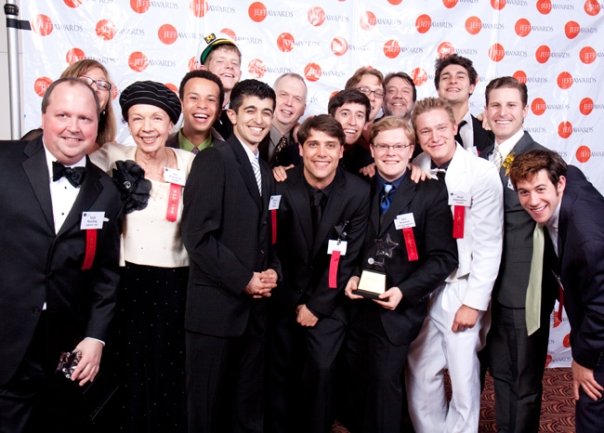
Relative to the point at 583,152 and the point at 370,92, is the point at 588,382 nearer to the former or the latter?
the point at 370,92

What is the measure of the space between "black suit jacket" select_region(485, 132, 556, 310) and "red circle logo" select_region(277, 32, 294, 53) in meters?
2.06

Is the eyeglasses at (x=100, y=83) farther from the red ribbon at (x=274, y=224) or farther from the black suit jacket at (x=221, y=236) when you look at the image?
the red ribbon at (x=274, y=224)

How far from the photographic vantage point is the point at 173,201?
2342 mm

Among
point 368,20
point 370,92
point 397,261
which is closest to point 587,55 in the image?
point 368,20

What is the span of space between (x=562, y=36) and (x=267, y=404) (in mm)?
3835

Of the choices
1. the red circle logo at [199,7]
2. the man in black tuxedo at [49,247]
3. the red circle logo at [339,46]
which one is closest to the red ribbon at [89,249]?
the man in black tuxedo at [49,247]

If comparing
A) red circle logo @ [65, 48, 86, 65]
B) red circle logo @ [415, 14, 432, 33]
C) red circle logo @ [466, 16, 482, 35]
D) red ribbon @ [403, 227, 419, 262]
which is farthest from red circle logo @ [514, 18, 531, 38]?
red circle logo @ [65, 48, 86, 65]

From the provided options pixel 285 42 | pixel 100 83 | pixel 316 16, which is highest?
pixel 316 16

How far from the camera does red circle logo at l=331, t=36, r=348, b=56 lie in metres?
4.11

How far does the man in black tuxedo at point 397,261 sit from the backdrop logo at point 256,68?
165 cm

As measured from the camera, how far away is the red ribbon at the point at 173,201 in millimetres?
A: 2324

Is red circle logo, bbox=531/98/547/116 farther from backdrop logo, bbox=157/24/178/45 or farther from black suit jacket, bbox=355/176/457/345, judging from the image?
backdrop logo, bbox=157/24/178/45

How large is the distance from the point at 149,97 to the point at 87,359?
45.1 inches

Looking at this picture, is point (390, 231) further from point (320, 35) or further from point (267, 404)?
point (320, 35)
